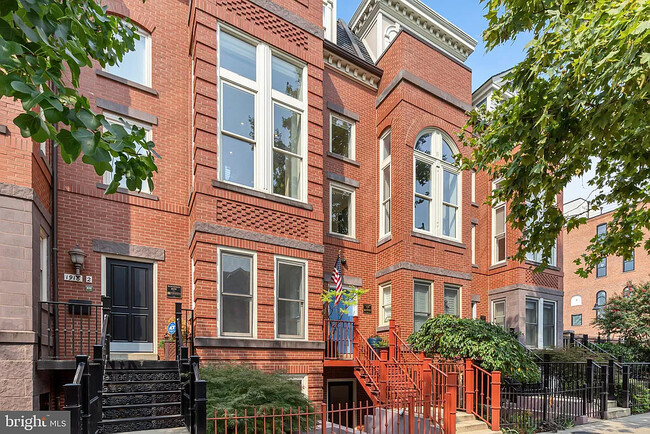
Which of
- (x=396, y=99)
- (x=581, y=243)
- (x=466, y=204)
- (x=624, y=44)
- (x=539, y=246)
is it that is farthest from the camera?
(x=581, y=243)

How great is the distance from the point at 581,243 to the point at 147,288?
38.0 m

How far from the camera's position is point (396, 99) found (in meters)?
13.8

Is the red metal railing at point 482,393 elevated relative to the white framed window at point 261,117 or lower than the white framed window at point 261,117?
lower

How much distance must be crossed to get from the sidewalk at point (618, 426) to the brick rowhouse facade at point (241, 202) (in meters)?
4.56

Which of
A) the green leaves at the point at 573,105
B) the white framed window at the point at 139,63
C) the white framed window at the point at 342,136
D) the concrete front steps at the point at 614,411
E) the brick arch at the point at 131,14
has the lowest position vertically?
the concrete front steps at the point at 614,411

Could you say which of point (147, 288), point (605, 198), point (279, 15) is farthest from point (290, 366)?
point (279, 15)

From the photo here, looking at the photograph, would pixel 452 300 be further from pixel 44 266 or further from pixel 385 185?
pixel 44 266

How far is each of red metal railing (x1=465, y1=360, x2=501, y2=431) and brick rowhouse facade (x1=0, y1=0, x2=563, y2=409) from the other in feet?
9.30

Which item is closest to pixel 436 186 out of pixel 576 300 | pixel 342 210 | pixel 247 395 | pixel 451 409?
pixel 342 210

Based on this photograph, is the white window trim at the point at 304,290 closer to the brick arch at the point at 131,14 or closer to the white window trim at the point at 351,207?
the white window trim at the point at 351,207

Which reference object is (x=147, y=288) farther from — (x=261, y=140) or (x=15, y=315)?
(x=261, y=140)

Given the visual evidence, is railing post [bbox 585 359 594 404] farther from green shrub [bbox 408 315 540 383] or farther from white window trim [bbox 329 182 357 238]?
white window trim [bbox 329 182 357 238]

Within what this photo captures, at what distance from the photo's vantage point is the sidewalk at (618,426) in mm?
10336

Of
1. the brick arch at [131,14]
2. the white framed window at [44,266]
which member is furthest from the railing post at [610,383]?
the brick arch at [131,14]
